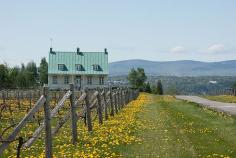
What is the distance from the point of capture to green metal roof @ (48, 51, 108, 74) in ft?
368

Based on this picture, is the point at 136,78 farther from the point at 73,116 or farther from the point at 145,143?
the point at 145,143

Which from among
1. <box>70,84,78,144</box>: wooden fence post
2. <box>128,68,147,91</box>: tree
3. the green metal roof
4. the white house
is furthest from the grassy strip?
<box>128,68,147,91</box>: tree

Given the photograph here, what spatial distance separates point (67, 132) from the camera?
2033 cm

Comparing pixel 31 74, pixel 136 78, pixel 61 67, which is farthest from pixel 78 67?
pixel 31 74

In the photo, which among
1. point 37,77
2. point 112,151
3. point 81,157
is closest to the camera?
point 81,157

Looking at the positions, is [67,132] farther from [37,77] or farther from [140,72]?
[37,77]

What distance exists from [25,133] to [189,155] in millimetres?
8256

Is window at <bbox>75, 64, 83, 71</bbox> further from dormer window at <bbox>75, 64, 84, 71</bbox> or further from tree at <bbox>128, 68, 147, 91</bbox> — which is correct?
tree at <bbox>128, 68, 147, 91</bbox>

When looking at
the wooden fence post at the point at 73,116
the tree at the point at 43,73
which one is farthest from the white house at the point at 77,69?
the wooden fence post at the point at 73,116

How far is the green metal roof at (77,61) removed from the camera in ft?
368

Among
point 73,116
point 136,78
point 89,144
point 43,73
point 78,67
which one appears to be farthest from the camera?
point 43,73

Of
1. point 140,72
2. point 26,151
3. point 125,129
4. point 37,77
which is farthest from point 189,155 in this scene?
point 37,77

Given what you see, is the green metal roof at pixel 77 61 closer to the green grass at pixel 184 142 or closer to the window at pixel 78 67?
the window at pixel 78 67

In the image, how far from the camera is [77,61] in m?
114
